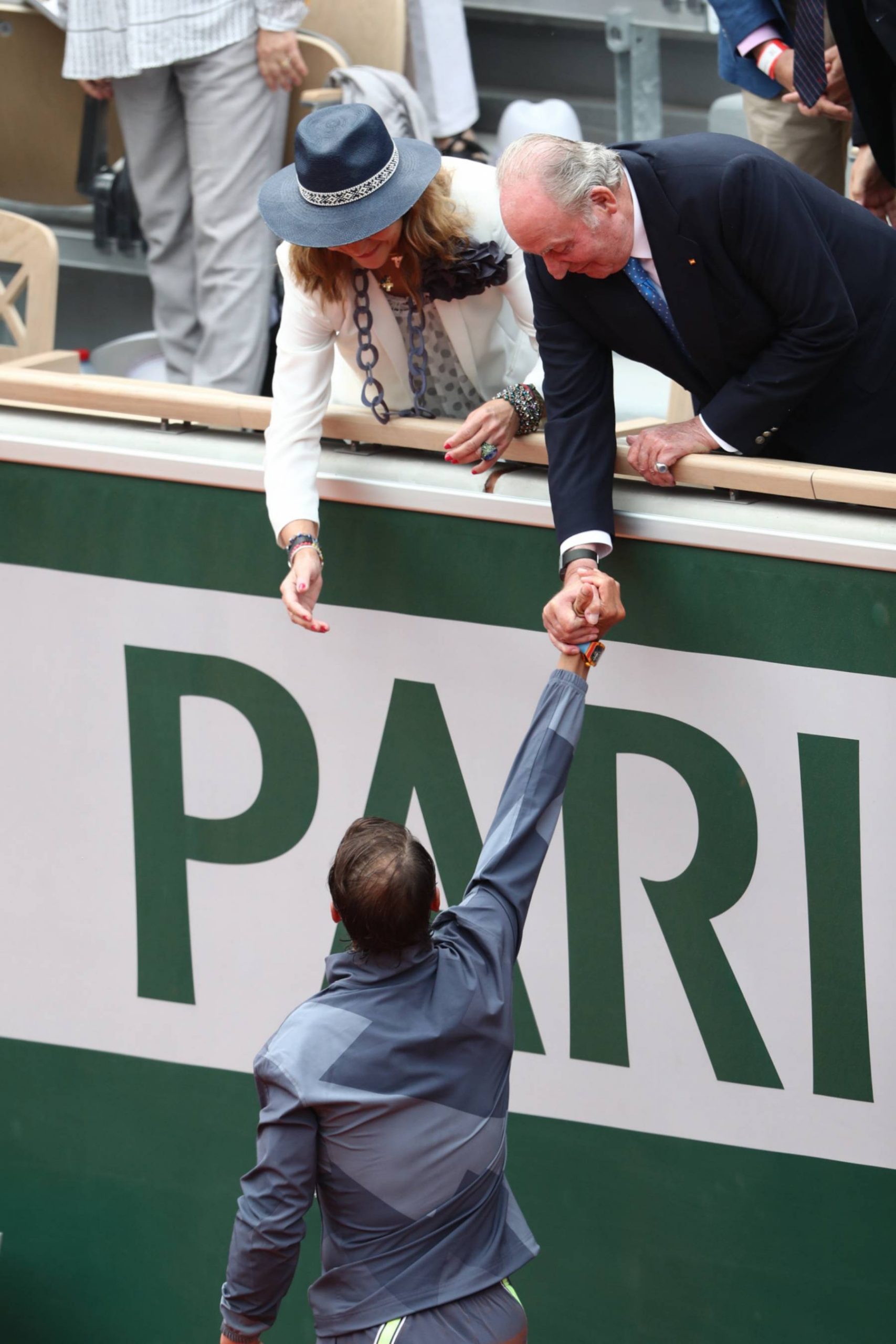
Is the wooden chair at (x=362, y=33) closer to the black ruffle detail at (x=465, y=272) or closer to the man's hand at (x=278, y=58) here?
the man's hand at (x=278, y=58)

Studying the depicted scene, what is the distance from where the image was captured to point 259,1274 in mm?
1937

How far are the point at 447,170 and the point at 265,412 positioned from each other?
1.60 feet

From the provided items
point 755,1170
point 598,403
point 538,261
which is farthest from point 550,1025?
point 538,261

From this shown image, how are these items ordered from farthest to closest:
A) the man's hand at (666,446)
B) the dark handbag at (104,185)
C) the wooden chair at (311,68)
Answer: the dark handbag at (104,185)
the wooden chair at (311,68)
the man's hand at (666,446)

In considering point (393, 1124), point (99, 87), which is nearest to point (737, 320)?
point (393, 1124)

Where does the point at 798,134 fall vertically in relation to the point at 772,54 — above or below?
below

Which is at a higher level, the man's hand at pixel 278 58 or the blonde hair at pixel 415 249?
the man's hand at pixel 278 58

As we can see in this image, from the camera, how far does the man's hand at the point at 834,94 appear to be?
10.1 ft

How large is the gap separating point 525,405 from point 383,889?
917 millimetres

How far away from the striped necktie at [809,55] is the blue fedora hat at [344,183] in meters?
1.05

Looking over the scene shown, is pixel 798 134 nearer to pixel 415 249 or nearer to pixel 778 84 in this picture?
pixel 778 84

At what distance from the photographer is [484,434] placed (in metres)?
2.40

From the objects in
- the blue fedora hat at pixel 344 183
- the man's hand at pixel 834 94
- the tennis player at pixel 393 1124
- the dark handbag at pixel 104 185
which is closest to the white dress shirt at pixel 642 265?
the blue fedora hat at pixel 344 183

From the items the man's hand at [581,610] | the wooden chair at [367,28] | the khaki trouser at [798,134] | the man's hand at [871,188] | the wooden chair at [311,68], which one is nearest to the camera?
the man's hand at [581,610]
